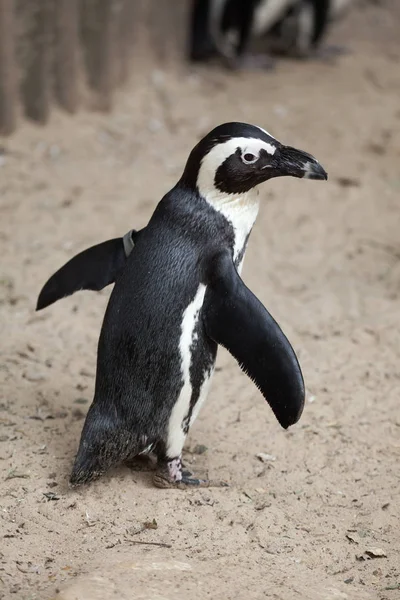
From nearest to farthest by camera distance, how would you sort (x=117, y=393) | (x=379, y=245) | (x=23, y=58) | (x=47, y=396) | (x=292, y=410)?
(x=292, y=410)
(x=117, y=393)
(x=47, y=396)
(x=379, y=245)
(x=23, y=58)

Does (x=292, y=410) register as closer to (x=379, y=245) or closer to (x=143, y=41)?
(x=379, y=245)

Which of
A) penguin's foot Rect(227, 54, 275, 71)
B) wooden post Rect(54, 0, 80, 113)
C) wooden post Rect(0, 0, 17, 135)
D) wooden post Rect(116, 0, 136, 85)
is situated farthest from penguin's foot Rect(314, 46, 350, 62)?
wooden post Rect(0, 0, 17, 135)

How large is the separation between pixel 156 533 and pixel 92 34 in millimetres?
3750

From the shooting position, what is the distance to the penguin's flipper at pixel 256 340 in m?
2.48

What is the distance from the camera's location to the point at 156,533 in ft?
8.36

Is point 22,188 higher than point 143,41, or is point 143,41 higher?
point 143,41

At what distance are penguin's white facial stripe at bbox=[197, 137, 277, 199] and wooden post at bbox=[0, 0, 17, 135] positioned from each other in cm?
285

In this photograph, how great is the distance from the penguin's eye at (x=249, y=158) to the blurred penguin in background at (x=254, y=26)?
14.2 feet

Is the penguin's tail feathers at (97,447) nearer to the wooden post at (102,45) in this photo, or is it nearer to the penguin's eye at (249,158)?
the penguin's eye at (249,158)

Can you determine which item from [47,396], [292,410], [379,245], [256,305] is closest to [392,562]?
[292,410]

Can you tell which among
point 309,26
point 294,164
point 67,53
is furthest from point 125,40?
point 294,164

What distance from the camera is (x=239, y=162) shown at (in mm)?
2574

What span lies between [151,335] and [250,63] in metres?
4.56

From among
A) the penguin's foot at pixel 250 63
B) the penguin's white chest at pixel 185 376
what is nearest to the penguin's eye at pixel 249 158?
the penguin's white chest at pixel 185 376
